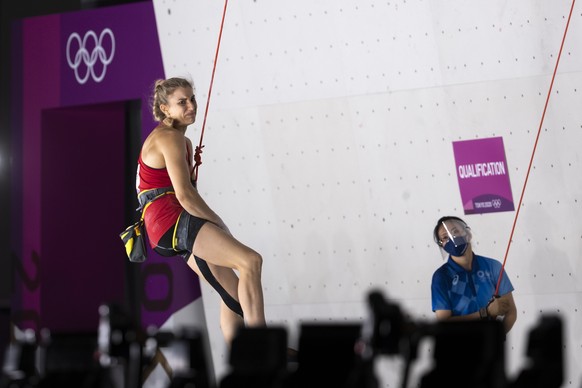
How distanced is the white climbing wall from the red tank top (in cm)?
103

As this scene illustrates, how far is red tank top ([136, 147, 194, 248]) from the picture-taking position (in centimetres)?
409

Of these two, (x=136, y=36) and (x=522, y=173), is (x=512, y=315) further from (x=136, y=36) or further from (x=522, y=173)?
(x=136, y=36)

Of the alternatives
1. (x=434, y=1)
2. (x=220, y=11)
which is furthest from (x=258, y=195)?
(x=434, y=1)

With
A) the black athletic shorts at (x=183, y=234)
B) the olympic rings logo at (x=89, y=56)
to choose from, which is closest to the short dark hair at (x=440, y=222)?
the black athletic shorts at (x=183, y=234)

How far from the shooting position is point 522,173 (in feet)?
15.6

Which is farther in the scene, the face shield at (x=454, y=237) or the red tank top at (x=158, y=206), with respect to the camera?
the face shield at (x=454, y=237)

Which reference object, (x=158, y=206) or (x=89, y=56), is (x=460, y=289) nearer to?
(x=158, y=206)

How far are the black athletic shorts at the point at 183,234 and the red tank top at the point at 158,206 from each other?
2cm

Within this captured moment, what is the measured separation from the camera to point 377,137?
496 cm

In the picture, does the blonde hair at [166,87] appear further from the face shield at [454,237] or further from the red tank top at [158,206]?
the face shield at [454,237]

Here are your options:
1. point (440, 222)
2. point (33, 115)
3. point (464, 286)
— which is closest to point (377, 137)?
point (440, 222)

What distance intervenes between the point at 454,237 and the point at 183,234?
1123 millimetres

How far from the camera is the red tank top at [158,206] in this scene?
409 cm

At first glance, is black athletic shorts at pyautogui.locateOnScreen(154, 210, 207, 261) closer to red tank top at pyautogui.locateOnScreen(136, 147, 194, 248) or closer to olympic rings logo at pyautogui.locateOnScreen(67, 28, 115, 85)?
red tank top at pyautogui.locateOnScreen(136, 147, 194, 248)
